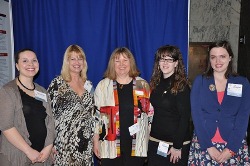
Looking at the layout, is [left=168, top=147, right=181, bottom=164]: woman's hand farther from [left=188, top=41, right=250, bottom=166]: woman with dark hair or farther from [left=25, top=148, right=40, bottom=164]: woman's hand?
[left=25, top=148, right=40, bottom=164]: woman's hand

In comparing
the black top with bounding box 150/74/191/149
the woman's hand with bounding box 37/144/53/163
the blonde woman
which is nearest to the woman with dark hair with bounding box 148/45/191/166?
the black top with bounding box 150/74/191/149

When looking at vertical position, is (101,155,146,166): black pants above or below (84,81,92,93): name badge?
below

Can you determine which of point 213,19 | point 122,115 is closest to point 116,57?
point 122,115

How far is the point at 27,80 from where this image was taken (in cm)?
224

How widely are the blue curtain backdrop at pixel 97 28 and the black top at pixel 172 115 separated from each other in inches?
32.4

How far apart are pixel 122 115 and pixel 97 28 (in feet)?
4.08

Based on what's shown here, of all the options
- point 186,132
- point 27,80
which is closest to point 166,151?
point 186,132

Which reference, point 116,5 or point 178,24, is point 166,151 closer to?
point 178,24

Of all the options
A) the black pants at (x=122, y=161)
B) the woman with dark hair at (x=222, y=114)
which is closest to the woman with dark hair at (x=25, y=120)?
the black pants at (x=122, y=161)

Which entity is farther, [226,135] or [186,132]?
[186,132]

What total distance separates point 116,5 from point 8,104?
1.73 metres

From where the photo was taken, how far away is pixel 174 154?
226 centimetres

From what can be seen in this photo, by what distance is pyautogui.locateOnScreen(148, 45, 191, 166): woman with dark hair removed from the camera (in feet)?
7.32

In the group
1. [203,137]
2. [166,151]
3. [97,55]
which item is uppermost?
[97,55]
